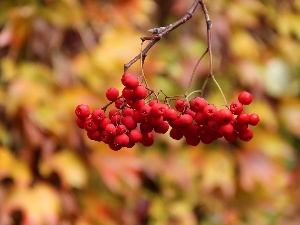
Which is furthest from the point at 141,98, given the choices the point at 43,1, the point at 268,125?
the point at 268,125

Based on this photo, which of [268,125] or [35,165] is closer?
[35,165]

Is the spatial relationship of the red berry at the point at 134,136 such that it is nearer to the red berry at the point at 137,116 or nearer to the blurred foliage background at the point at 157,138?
the red berry at the point at 137,116

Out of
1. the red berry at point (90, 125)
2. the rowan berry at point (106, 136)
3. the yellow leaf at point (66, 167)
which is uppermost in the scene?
the red berry at point (90, 125)

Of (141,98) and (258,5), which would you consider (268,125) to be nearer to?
(258,5)

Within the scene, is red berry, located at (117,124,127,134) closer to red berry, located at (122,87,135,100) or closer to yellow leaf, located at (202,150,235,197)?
red berry, located at (122,87,135,100)

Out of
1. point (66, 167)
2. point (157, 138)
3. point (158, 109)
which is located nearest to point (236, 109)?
Answer: point (158, 109)

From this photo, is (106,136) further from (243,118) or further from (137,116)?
(243,118)

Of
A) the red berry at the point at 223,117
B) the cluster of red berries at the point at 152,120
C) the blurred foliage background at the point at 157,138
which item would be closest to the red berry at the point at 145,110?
the cluster of red berries at the point at 152,120
